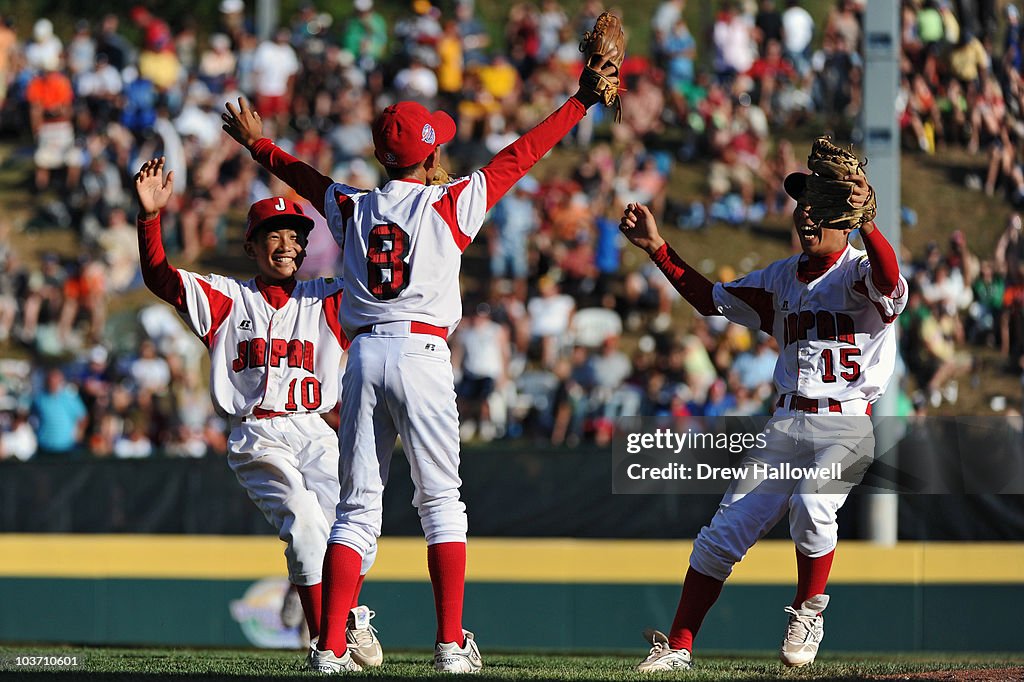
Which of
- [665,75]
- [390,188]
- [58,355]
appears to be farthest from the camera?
[665,75]

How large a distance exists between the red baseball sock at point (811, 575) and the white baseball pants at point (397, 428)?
1.63m

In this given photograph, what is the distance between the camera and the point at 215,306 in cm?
684

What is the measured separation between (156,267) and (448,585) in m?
2.00

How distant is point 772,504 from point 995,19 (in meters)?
11.9

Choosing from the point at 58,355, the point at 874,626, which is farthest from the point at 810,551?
the point at 58,355

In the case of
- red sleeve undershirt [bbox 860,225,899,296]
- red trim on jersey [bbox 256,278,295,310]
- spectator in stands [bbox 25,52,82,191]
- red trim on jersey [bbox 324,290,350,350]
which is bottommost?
red trim on jersey [bbox 324,290,350,350]

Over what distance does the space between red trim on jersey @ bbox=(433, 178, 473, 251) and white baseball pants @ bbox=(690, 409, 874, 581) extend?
1647 millimetres

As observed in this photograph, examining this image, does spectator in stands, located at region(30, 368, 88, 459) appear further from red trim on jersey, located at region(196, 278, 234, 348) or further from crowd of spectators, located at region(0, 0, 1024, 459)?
red trim on jersey, located at region(196, 278, 234, 348)

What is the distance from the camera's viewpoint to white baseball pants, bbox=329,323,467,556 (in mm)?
5762

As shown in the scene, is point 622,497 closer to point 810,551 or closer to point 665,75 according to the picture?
point 810,551

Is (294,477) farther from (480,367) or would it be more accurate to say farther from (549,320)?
(549,320)

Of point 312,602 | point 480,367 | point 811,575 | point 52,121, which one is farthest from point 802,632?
point 52,121

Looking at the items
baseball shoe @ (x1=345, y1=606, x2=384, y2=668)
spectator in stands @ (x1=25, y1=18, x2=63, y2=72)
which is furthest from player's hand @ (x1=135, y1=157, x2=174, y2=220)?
spectator in stands @ (x1=25, y1=18, x2=63, y2=72)

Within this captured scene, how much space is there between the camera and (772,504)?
6.37m
